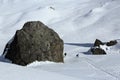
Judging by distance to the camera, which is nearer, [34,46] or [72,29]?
[34,46]

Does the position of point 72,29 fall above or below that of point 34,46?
above

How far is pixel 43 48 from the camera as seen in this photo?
12922mm

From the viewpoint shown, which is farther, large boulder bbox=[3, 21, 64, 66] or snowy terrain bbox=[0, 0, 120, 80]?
large boulder bbox=[3, 21, 64, 66]

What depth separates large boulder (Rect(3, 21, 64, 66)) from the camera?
12.7 metres

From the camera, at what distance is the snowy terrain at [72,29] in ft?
32.9

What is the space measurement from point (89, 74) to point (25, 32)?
11.6ft

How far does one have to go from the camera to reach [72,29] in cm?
2478

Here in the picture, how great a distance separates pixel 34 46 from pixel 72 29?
1209 cm

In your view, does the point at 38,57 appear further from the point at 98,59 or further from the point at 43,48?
the point at 98,59

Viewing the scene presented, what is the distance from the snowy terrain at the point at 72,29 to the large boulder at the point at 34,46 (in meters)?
0.28

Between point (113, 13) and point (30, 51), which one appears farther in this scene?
point (113, 13)

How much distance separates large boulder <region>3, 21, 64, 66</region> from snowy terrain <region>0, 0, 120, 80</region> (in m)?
0.28

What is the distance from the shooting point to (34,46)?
1282 centimetres

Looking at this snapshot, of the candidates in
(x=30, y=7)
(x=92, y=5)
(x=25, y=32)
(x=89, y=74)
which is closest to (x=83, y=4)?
(x=92, y=5)
